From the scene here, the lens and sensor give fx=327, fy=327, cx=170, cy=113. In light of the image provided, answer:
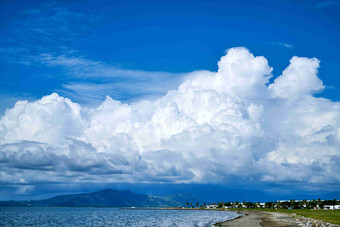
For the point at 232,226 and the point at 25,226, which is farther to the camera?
the point at 25,226

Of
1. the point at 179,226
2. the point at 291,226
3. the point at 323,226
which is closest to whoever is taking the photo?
the point at 323,226

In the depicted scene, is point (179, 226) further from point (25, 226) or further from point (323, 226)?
point (25, 226)

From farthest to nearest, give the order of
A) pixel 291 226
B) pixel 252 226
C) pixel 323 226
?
1. pixel 252 226
2. pixel 291 226
3. pixel 323 226

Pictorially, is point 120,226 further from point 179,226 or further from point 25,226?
point 25,226

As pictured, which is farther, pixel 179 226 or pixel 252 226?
pixel 179 226

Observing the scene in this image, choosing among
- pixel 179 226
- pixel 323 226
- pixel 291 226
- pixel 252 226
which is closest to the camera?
pixel 323 226

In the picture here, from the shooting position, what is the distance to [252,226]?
11512 cm

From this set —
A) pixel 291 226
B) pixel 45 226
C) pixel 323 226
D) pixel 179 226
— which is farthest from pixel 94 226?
pixel 323 226

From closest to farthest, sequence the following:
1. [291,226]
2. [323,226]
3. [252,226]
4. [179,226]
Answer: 1. [323,226]
2. [291,226]
3. [252,226]
4. [179,226]

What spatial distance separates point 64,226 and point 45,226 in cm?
822

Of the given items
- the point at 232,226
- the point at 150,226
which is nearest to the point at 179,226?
the point at 150,226

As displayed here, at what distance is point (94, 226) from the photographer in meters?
137

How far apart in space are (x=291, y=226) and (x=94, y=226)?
7786cm

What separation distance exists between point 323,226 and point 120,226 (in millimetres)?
76769
